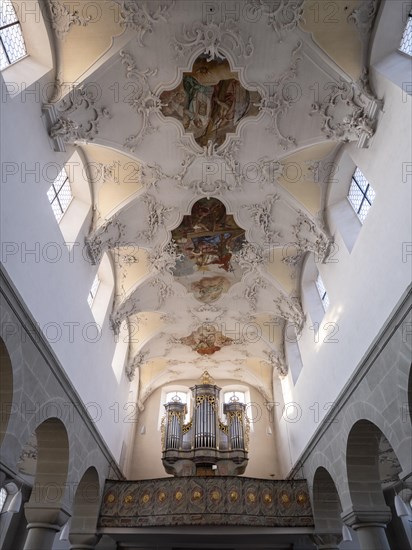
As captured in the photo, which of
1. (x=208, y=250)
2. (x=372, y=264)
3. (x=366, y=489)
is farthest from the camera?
(x=208, y=250)

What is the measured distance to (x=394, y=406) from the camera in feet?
28.4

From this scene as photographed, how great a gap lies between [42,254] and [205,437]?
43.0 feet

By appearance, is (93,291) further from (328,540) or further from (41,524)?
(328,540)

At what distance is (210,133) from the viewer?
12992 mm

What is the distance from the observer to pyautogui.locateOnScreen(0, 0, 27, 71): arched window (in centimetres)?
905

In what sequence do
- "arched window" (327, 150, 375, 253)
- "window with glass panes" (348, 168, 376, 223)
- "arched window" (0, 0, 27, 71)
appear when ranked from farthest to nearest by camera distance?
1. "arched window" (327, 150, 375, 253)
2. "window with glass panes" (348, 168, 376, 223)
3. "arched window" (0, 0, 27, 71)

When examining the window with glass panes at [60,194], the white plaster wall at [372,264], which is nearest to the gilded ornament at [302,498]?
the white plaster wall at [372,264]

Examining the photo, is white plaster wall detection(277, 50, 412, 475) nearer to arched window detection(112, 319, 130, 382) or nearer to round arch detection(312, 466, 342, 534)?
round arch detection(312, 466, 342, 534)

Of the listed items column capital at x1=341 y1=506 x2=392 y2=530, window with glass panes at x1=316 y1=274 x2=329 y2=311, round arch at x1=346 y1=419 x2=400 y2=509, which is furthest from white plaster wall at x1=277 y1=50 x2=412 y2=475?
column capital at x1=341 y1=506 x2=392 y2=530

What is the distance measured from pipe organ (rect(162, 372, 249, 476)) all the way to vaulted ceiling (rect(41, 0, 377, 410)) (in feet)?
15.8

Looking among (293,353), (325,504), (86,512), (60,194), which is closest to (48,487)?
(86,512)

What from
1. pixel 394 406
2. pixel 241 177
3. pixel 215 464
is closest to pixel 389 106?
pixel 241 177

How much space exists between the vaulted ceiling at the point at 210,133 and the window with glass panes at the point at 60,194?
0.89 m

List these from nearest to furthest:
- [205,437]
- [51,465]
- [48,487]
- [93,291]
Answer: [48,487], [51,465], [93,291], [205,437]
